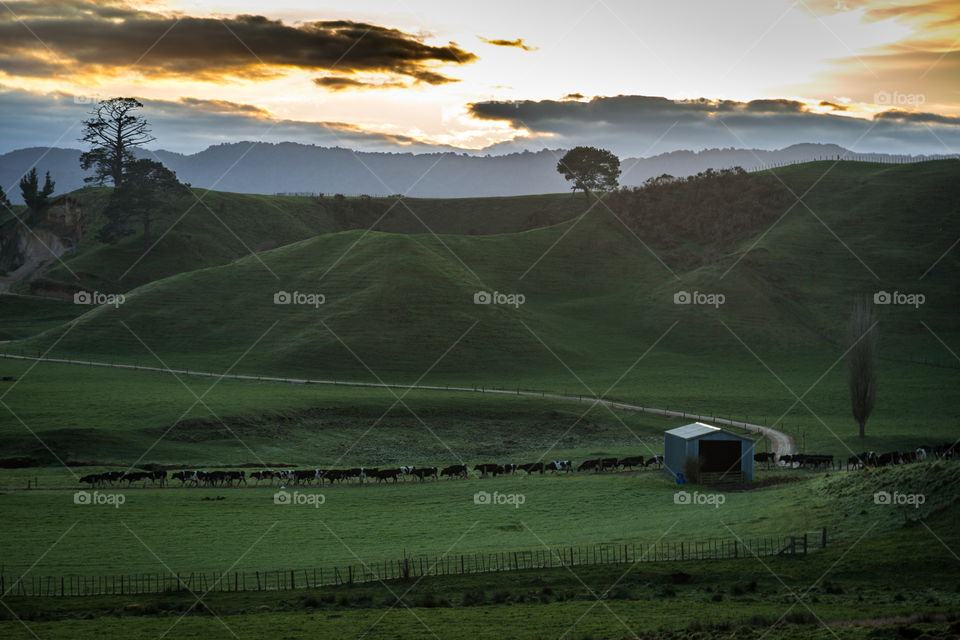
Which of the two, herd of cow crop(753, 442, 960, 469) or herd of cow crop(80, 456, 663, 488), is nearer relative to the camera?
Result: herd of cow crop(80, 456, 663, 488)

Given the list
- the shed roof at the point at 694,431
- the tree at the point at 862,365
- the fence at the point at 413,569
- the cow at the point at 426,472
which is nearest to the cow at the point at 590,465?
the shed roof at the point at 694,431

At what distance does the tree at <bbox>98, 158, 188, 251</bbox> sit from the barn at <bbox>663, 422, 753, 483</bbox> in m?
147

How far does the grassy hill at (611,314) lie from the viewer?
106000mm

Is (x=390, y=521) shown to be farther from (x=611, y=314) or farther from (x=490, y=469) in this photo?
(x=611, y=314)

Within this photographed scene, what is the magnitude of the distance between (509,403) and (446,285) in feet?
170

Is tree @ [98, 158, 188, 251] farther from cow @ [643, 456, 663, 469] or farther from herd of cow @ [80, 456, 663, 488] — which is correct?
cow @ [643, 456, 663, 469]

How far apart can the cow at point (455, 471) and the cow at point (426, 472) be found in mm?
645

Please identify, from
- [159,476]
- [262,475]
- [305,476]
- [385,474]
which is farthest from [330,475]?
[159,476]

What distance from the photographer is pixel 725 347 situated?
12875 centimetres

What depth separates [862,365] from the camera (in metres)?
81.2

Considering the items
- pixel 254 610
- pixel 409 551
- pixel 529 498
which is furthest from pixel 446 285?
pixel 254 610

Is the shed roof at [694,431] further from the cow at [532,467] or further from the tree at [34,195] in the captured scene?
the tree at [34,195]

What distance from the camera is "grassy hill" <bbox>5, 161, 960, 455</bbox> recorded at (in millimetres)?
106000

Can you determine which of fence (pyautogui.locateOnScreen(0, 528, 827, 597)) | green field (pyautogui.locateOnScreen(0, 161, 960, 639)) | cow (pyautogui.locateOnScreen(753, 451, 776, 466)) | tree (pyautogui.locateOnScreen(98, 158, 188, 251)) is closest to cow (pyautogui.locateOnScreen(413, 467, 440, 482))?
green field (pyautogui.locateOnScreen(0, 161, 960, 639))
